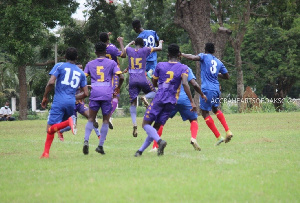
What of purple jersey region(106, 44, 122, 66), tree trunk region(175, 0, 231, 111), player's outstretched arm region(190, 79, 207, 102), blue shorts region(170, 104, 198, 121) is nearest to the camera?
player's outstretched arm region(190, 79, 207, 102)

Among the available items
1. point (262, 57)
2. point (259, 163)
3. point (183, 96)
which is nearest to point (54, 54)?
point (262, 57)

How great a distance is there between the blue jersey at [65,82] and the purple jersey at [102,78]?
376mm

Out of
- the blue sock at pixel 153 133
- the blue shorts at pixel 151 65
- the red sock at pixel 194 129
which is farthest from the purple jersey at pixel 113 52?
the blue sock at pixel 153 133

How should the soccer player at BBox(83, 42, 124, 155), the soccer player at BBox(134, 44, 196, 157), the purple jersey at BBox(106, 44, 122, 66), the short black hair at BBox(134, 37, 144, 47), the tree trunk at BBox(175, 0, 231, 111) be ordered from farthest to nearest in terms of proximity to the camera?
the tree trunk at BBox(175, 0, 231, 111) → the purple jersey at BBox(106, 44, 122, 66) → the short black hair at BBox(134, 37, 144, 47) → the soccer player at BBox(83, 42, 124, 155) → the soccer player at BBox(134, 44, 196, 157)

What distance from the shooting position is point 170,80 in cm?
1106

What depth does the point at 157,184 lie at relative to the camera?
7.62m

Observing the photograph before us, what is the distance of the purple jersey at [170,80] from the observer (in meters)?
11.0

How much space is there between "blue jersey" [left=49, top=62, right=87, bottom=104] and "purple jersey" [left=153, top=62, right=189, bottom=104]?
58.6 inches

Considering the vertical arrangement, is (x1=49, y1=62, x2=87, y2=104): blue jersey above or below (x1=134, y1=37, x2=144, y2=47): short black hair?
below

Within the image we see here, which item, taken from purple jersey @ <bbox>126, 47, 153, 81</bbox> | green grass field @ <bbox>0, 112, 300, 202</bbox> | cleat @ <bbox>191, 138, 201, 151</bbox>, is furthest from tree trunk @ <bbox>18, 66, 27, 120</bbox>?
cleat @ <bbox>191, 138, 201, 151</bbox>

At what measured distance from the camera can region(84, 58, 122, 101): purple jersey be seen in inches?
449

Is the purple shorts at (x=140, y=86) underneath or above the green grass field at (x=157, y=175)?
→ above

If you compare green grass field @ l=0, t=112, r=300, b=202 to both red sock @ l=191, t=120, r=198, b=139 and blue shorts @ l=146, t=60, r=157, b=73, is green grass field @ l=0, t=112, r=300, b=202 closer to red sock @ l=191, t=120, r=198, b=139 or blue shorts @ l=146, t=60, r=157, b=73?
red sock @ l=191, t=120, r=198, b=139

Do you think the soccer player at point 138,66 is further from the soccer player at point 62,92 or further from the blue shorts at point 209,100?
the soccer player at point 62,92
